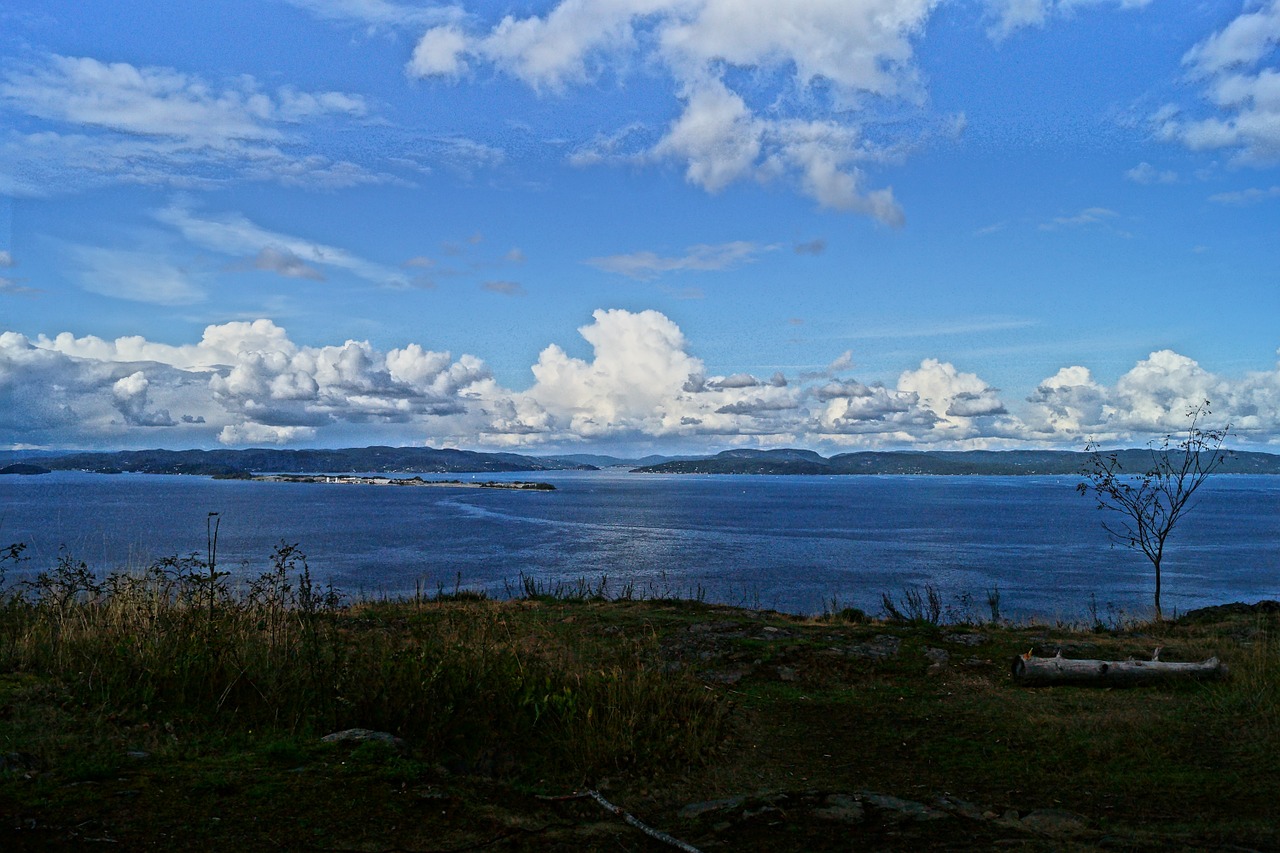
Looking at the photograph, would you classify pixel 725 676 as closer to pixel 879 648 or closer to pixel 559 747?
pixel 879 648

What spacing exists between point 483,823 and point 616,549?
49.3m

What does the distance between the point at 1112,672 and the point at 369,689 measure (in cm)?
927

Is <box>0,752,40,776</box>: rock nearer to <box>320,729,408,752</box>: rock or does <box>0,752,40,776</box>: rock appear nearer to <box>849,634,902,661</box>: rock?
<box>320,729,408,752</box>: rock

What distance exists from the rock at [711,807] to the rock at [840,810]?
0.60 m

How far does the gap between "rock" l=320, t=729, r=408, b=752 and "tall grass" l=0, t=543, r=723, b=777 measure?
11.5 inches

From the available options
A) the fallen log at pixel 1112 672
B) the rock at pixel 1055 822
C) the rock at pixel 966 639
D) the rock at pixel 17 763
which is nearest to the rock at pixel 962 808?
the rock at pixel 1055 822

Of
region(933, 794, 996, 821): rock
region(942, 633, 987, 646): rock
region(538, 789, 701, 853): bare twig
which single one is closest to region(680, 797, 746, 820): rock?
region(538, 789, 701, 853): bare twig

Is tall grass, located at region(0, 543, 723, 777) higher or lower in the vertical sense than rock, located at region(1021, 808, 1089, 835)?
higher

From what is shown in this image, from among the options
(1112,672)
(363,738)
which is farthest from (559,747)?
(1112,672)

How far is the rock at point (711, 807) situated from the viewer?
642cm

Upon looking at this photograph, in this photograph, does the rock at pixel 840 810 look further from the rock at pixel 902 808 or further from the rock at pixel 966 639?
the rock at pixel 966 639

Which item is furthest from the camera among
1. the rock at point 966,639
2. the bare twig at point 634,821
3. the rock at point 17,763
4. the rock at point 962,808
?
the rock at point 966,639

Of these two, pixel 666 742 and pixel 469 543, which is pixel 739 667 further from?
pixel 469 543

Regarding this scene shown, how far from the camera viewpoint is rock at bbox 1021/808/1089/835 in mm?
6026
